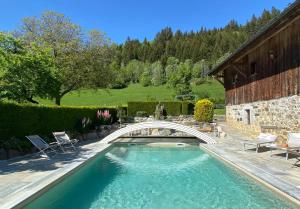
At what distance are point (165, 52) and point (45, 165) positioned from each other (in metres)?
101

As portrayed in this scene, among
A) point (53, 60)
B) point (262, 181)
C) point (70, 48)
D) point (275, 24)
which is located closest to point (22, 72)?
point (53, 60)

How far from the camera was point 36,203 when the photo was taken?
21.9 feet

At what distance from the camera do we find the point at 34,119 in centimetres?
1381

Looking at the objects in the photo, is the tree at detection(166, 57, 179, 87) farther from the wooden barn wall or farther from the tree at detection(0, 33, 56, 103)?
the tree at detection(0, 33, 56, 103)

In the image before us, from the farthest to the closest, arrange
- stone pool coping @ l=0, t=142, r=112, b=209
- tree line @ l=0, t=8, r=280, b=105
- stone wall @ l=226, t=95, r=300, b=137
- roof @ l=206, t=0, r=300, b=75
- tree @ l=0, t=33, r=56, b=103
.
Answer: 1. tree line @ l=0, t=8, r=280, b=105
2. tree @ l=0, t=33, r=56, b=103
3. stone wall @ l=226, t=95, r=300, b=137
4. roof @ l=206, t=0, r=300, b=75
5. stone pool coping @ l=0, t=142, r=112, b=209

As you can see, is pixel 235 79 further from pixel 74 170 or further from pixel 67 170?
pixel 67 170

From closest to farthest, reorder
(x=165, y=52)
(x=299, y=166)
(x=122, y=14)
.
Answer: (x=299, y=166) < (x=122, y=14) < (x=165, y=52)

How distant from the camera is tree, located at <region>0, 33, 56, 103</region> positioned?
17.9 m

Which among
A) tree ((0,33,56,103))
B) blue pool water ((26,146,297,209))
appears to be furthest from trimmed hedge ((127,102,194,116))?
blue pool water ((26,146,297,209))

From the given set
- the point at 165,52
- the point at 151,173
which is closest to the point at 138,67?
the point at 165,52

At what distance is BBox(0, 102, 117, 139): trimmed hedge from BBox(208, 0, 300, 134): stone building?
30.9 feet

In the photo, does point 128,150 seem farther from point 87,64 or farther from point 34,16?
point 34,16

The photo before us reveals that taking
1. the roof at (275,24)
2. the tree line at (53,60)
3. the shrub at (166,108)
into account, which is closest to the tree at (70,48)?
the tree line at (53,60)

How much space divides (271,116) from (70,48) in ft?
61.1
